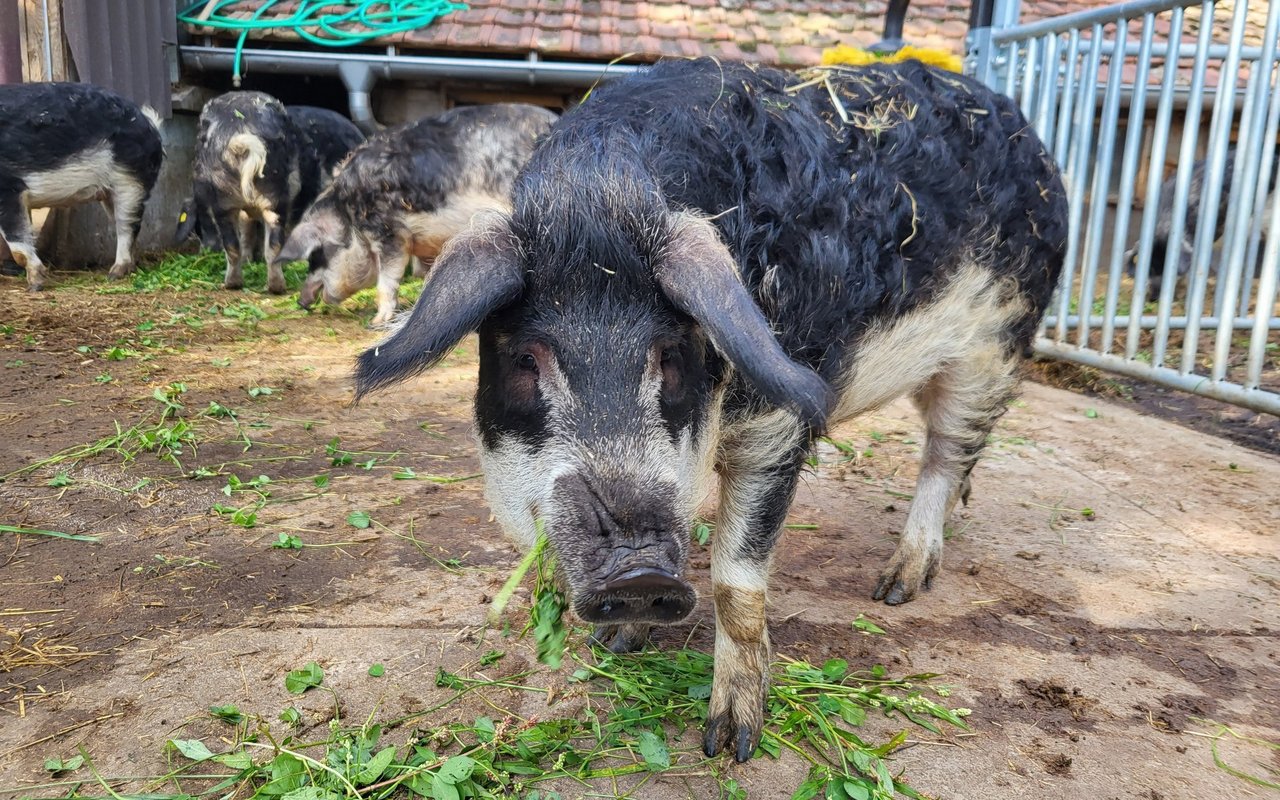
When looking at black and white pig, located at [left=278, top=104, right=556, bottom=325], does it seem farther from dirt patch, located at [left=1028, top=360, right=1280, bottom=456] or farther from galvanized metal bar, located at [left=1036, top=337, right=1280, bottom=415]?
dirt patch, located at [left=1028, top=360, right=1280, bottom=456]

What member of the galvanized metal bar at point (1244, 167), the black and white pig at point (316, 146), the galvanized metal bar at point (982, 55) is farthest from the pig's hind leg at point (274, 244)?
the galvanized metal bar at point (1244, 167)

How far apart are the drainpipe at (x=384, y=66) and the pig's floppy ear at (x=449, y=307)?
26.2 feet

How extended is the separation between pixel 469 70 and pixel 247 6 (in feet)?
8.87

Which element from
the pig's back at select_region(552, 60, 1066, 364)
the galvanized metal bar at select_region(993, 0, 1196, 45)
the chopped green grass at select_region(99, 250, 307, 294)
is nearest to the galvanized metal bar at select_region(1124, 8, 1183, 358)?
the galvanized metal bar at select_region(993, 0, 1196, 45)

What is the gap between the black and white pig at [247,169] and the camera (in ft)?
29.4

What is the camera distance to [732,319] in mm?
1909

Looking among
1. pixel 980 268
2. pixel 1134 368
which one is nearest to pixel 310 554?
pixel 980 268

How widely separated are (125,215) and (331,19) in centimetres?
297

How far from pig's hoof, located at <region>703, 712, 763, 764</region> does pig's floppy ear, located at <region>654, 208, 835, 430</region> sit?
0.90 metres

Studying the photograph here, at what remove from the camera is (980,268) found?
307 cm

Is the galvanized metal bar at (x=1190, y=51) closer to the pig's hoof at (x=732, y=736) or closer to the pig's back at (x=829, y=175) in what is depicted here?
the pig's back at (x=829, y=175)

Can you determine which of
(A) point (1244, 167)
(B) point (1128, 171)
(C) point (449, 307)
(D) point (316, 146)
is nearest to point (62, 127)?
(D) point (316, 146)

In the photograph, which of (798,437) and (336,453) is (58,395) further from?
(798,437)

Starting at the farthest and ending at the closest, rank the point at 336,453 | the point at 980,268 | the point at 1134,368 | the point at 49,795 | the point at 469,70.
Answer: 1. the point at 469,70
2. the point at 1134,368
3. the point at 336,453
4. the point at 980,268
5. the point at 49,795
